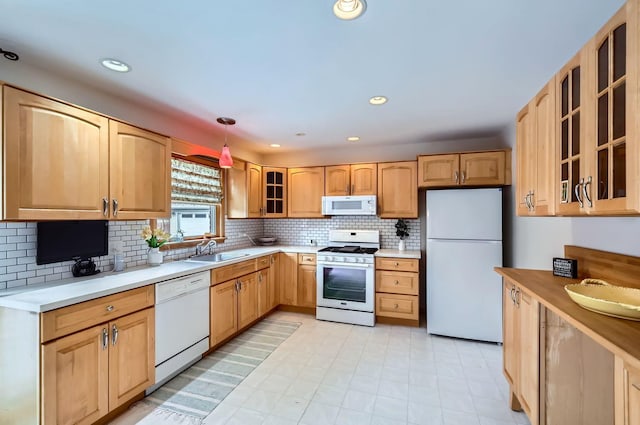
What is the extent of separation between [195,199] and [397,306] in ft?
9.23

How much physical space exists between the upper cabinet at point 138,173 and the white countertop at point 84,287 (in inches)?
18.5

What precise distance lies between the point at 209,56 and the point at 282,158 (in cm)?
292

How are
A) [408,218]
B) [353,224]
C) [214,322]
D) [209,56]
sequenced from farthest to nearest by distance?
[353,224]
[408,218]
[214,322]
[209,56]

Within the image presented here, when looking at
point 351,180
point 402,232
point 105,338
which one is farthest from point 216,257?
point 402,232

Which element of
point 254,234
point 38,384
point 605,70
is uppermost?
point 605,70

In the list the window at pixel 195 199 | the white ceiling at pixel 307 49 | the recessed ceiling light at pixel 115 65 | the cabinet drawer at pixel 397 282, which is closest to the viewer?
the white ceiling at pixel 307 49

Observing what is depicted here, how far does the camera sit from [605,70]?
117 centimetres

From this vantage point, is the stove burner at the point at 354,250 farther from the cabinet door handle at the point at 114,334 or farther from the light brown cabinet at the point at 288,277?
the cabinet door handle at the point at 114,334

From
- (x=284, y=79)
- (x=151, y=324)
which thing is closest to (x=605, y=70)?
(x=284, y=79)

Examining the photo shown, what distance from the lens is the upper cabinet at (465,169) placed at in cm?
318

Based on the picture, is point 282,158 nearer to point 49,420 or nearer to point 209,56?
point 209,56

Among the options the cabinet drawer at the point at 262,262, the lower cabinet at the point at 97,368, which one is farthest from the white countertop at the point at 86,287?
the cabinet drawer at the point at 262,262

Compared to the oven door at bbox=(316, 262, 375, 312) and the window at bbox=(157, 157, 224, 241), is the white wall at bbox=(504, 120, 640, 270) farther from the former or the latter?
the window at bbox=(157, 157, 224, 241)

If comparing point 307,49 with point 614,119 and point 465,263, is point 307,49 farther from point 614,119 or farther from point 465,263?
point 465,263
